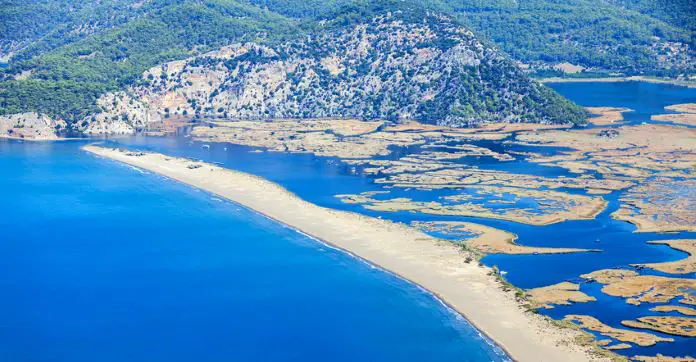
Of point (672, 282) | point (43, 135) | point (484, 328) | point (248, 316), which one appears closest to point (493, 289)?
point (484, 328)

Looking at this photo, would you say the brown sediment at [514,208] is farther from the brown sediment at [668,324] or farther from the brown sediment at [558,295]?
the brown sediment at [668,324]

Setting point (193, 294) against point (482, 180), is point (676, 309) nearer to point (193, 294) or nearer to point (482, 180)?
point (193, 294)

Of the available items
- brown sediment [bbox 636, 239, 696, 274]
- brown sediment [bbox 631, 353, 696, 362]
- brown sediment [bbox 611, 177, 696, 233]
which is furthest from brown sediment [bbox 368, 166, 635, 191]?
brown sediment [bbox 631, 353, 696, 362]

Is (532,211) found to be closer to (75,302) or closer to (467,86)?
(75,302)

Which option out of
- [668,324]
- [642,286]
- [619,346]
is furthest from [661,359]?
[642,286]

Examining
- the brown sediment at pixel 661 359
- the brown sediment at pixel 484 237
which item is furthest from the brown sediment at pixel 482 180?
the brown sediment at pixel 661 359
